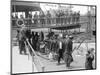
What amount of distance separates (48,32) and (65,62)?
0.45 metres

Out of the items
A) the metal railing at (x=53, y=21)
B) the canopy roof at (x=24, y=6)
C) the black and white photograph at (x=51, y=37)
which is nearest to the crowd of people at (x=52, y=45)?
the black and white photograph at (x=51, y=37)

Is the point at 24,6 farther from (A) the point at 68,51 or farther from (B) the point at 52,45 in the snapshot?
(A) the point at 68,51

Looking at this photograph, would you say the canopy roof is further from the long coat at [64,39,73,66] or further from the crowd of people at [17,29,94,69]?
the long coat at [64,39,73,66]

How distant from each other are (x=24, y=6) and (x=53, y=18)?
0.39 m

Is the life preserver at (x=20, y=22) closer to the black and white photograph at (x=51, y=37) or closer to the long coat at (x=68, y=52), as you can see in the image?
the black and white photograph at (x=51, y=37)

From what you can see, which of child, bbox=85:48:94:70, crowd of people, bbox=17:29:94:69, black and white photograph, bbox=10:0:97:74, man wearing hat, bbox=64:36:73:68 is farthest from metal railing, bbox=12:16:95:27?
child, bbox=85:48:94:70

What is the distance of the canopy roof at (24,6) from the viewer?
2115mm

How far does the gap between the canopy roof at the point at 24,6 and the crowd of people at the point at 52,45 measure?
10.1 inches

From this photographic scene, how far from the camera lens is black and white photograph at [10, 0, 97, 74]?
213cm

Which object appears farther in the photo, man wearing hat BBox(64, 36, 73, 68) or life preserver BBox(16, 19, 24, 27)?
man wearing hat BBox(64, 36, 73, 68)

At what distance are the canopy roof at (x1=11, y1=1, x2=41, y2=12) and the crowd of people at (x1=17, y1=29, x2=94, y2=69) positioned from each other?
257mm

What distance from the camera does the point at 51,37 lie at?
7.39 ft

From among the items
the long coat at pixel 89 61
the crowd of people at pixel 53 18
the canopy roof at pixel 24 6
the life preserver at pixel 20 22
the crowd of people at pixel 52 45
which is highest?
the canopy roof at pixel 24 6

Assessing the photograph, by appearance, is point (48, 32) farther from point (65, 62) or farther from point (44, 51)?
point (65, 62)
